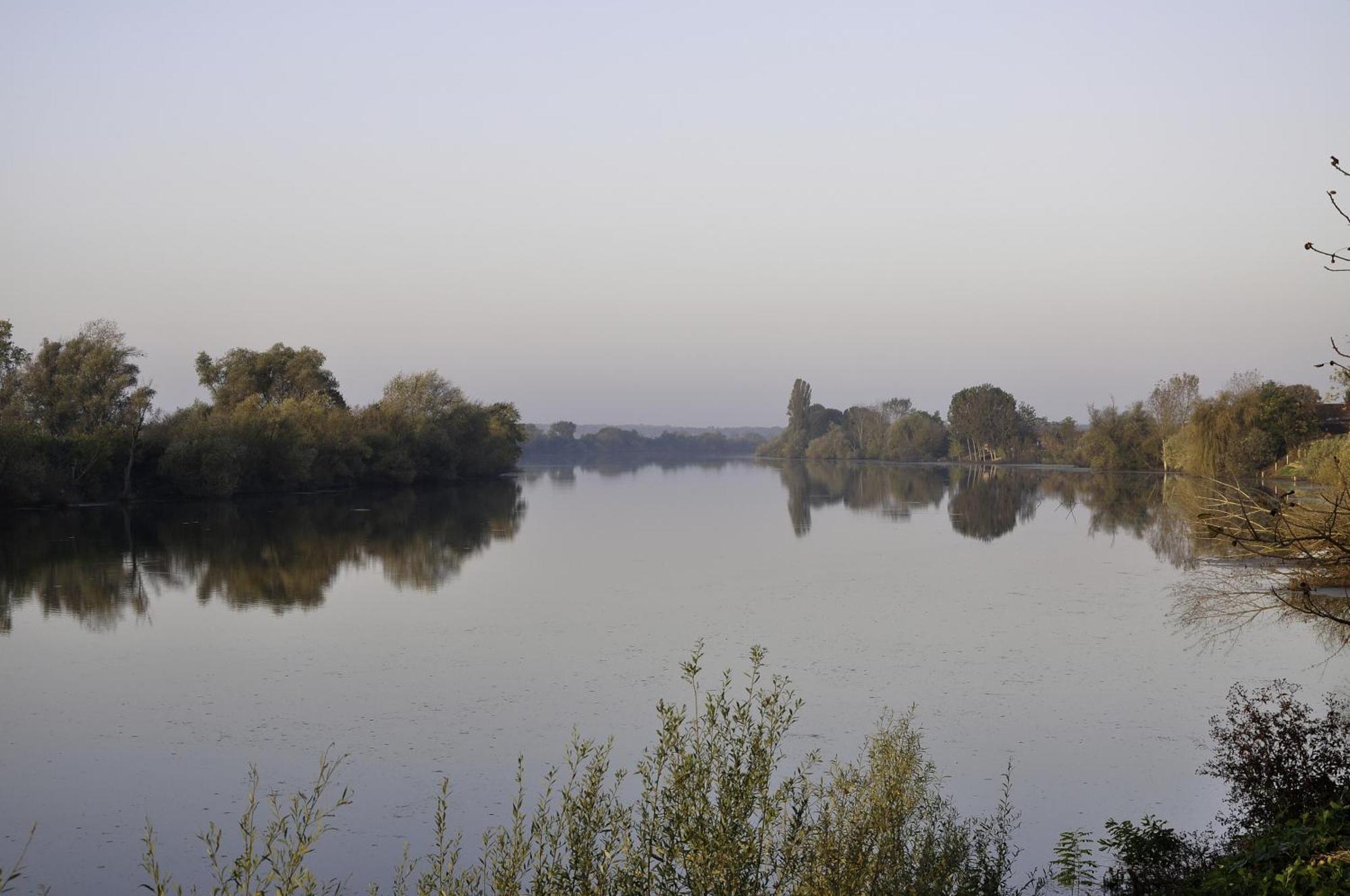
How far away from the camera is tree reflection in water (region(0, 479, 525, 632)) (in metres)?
17.3

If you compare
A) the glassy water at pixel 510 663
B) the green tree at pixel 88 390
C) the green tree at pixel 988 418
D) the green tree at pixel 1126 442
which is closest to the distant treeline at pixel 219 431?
the green tree at pixel 88 390

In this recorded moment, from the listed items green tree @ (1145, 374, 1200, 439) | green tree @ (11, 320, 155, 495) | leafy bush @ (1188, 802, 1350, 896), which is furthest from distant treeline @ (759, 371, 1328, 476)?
green tree @ (11, 320, 155, 495)

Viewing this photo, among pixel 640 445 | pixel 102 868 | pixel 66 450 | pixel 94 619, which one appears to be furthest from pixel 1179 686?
pixel 640 445

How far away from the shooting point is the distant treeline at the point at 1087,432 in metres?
45.3

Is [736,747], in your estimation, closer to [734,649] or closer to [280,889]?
[280,889]

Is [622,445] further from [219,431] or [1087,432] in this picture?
[219,431]

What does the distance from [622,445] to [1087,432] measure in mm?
66497

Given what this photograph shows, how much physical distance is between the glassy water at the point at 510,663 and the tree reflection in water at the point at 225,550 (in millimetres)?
136

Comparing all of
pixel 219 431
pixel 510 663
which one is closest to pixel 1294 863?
pixel 510 663

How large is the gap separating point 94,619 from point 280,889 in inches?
553

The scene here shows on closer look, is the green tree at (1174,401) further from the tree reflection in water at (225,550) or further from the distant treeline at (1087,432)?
the tree reflection in water at (225,550)

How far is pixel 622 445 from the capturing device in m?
132

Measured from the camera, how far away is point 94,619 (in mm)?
15188

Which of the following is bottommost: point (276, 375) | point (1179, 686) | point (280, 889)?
point (1179, 686)
